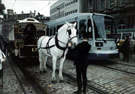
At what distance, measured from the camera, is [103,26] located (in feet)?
35.7

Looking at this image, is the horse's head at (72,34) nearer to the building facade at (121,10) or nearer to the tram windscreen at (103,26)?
the tram windscreen at (103,26)

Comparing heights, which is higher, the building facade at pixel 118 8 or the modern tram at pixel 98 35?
the building facade at pixel 118 8

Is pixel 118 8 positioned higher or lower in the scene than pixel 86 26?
higher

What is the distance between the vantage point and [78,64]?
5293mm

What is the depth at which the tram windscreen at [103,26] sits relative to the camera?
10641 millimetres

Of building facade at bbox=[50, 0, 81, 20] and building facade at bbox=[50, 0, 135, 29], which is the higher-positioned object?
building facade at bbox=[50, 0, 81, 20]

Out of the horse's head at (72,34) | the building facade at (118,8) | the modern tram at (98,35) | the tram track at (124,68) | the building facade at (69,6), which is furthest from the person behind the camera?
the building facade at (69,6)

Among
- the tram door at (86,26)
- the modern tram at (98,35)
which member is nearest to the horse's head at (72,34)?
the modern tram at (98,35)

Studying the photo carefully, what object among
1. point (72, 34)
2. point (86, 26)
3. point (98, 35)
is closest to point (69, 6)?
point (86, 26)

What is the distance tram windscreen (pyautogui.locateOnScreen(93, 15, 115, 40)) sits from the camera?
1064 centimetres

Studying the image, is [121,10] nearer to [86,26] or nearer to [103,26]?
[103,26]

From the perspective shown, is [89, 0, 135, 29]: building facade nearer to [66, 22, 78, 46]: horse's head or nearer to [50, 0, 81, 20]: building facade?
[50, 0, 81, 20]: building facade

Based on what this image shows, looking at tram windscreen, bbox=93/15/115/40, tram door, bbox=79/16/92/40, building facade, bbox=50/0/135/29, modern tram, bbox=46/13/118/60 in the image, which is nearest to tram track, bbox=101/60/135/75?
modern tram, bbox=46/13/118/60

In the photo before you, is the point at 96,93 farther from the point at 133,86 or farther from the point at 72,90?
the point at 133,86
